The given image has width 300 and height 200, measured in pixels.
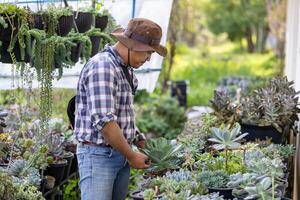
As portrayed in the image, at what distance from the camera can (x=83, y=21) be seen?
5.12m

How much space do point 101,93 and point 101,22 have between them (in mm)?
1733

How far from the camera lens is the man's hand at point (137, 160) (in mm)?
3793

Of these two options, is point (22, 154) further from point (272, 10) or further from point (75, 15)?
point (272, 10)

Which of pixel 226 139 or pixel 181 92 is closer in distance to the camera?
pixel 226 139

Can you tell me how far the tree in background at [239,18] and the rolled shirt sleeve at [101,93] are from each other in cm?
1695

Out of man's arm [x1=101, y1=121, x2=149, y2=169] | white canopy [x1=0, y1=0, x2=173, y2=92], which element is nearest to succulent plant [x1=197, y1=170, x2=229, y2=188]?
man's arm [x1=101, y1=121, x2=149, y2=169]

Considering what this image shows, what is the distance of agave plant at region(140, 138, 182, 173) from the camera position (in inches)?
161

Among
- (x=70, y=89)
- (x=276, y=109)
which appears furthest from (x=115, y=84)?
(x=70, y=89)

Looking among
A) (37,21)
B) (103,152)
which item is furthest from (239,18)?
(103,152)

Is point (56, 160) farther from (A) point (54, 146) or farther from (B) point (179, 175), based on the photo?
(B) point (179, 175)

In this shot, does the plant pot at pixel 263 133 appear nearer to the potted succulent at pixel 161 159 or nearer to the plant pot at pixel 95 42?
the potted succulent at pixel 161 159

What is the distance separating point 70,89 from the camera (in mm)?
6215

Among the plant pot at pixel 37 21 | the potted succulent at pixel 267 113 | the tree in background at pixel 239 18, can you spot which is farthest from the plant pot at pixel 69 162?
the tree in background at pixel 239 18

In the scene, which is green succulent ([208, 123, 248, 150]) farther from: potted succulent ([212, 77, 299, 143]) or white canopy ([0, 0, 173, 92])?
white canopy ([0, 0, 173, 92])
